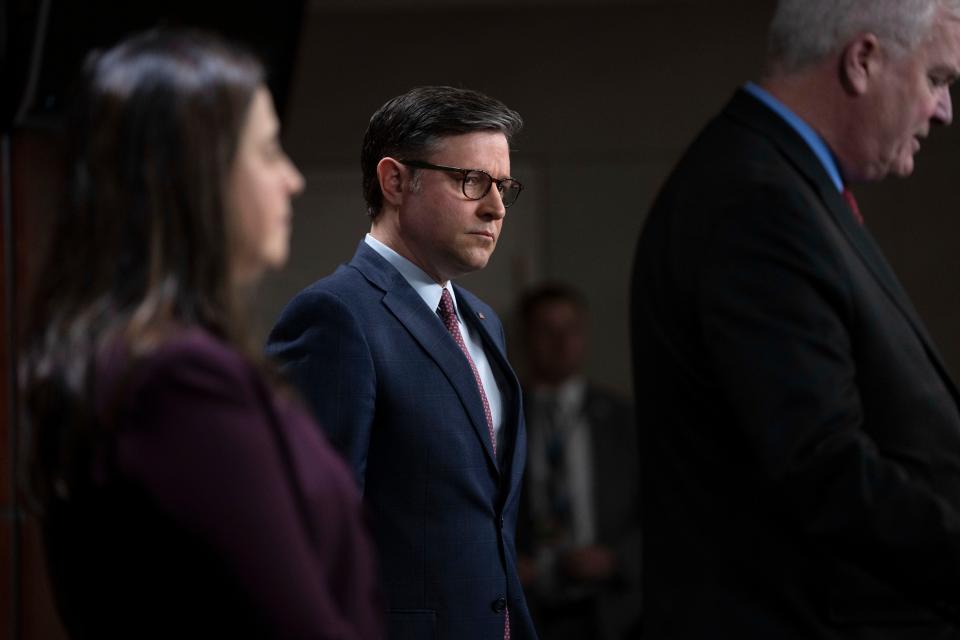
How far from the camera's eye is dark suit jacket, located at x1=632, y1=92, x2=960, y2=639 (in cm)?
138

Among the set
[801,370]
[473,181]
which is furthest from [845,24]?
→ [473,181]

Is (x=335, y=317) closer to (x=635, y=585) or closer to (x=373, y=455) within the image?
(x=373, y=455)

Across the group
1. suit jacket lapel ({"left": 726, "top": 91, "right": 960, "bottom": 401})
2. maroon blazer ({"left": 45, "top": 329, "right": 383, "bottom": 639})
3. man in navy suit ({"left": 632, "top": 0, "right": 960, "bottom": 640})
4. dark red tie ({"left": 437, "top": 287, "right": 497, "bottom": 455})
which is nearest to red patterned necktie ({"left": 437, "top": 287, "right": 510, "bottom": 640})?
dark red tie ({"left": 437, "top": 287, "right": 497, "bottom": 455})

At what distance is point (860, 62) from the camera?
1.55 m

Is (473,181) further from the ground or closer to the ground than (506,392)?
further from the ground

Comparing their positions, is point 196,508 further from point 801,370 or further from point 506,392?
point 506,392

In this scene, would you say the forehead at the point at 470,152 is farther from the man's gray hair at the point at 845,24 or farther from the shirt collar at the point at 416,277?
the man's gray hair at the point at 845,24

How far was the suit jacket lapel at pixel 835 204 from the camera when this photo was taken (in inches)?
59.0

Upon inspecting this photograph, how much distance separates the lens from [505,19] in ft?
18.3

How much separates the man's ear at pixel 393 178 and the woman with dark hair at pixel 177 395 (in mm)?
Result: 801

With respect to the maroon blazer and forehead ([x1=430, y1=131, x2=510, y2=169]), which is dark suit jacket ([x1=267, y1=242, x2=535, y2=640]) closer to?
forehead ([x1=430, y1=131, x2=510, y2=169])

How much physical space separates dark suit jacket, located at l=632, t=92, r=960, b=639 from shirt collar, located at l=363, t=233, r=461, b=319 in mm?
537

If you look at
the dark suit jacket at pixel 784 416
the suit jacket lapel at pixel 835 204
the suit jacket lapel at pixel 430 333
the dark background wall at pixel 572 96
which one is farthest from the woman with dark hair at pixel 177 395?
the dark background wall at pixel 572 96

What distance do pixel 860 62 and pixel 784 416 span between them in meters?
0.45
